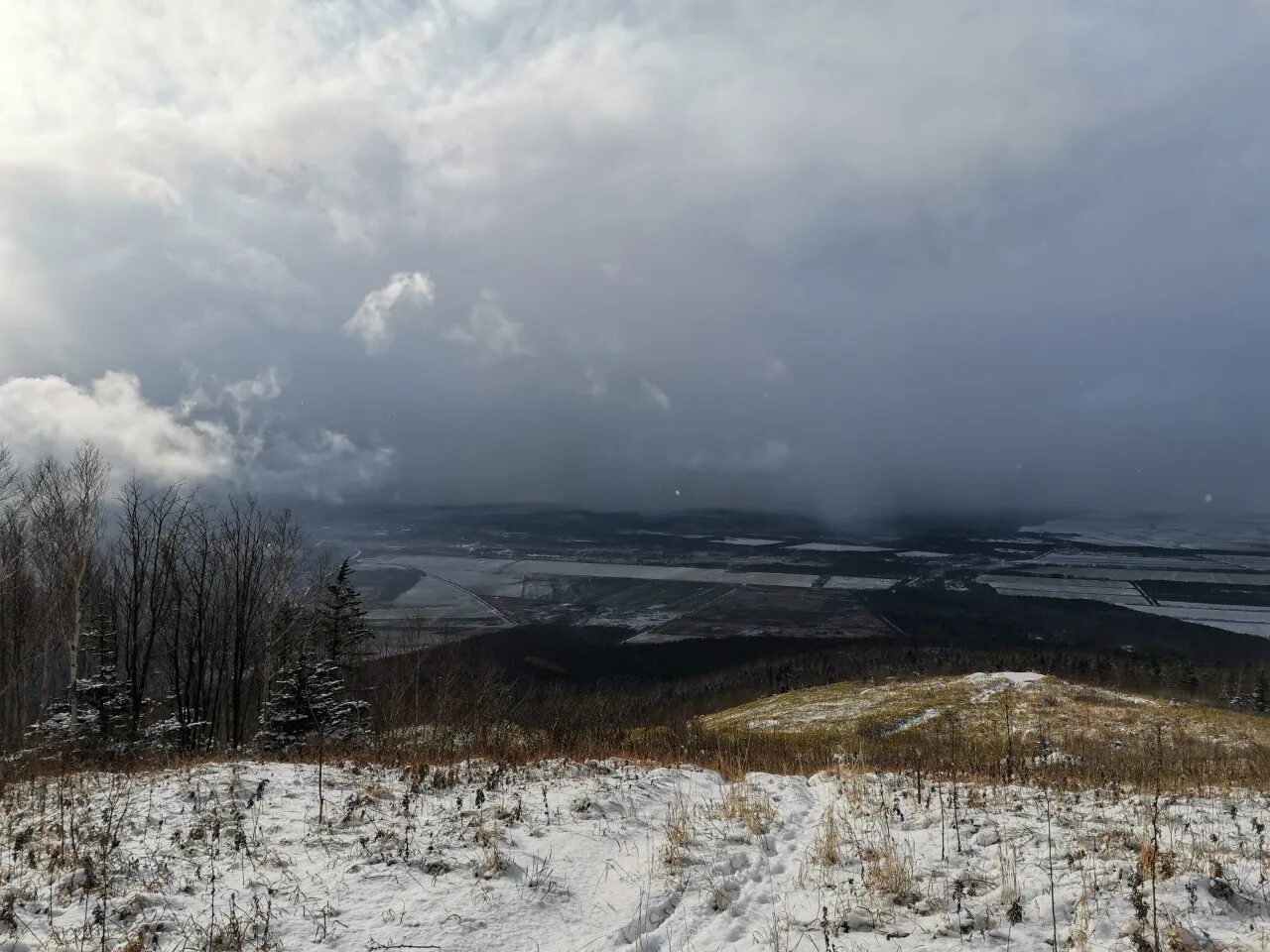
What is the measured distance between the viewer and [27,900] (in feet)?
19.2

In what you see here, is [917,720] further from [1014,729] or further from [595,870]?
[595,870]

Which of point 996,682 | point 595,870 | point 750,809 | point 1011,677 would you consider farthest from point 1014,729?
point 595,870

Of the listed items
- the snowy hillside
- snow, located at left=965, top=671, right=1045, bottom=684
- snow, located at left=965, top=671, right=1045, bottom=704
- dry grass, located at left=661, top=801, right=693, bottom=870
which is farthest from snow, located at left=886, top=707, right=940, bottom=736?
dry grass, located at left=661, top=801, right=693, bottom=870

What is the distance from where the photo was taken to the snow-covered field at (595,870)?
5.48m

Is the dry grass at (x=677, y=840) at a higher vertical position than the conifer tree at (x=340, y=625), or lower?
higher

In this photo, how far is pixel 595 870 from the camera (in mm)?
7324

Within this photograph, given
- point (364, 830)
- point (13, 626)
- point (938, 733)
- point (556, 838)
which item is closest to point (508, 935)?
point (556, 838)

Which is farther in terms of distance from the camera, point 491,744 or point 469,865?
point 491,744

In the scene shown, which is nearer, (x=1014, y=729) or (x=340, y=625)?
(x=1014, y=729)

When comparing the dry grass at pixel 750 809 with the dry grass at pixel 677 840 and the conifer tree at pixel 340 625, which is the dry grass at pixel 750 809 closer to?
the dry grass at pixel 677 840

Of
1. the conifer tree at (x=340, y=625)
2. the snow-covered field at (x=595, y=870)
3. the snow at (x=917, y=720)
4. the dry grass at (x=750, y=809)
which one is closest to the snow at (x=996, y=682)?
the snow at (x=917, y=720)

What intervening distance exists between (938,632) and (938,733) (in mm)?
130264

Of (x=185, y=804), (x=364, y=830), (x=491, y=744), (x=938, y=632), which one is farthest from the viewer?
(x=938, y=632)

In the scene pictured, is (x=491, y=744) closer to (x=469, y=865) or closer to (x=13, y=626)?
(x=469, y=865)
